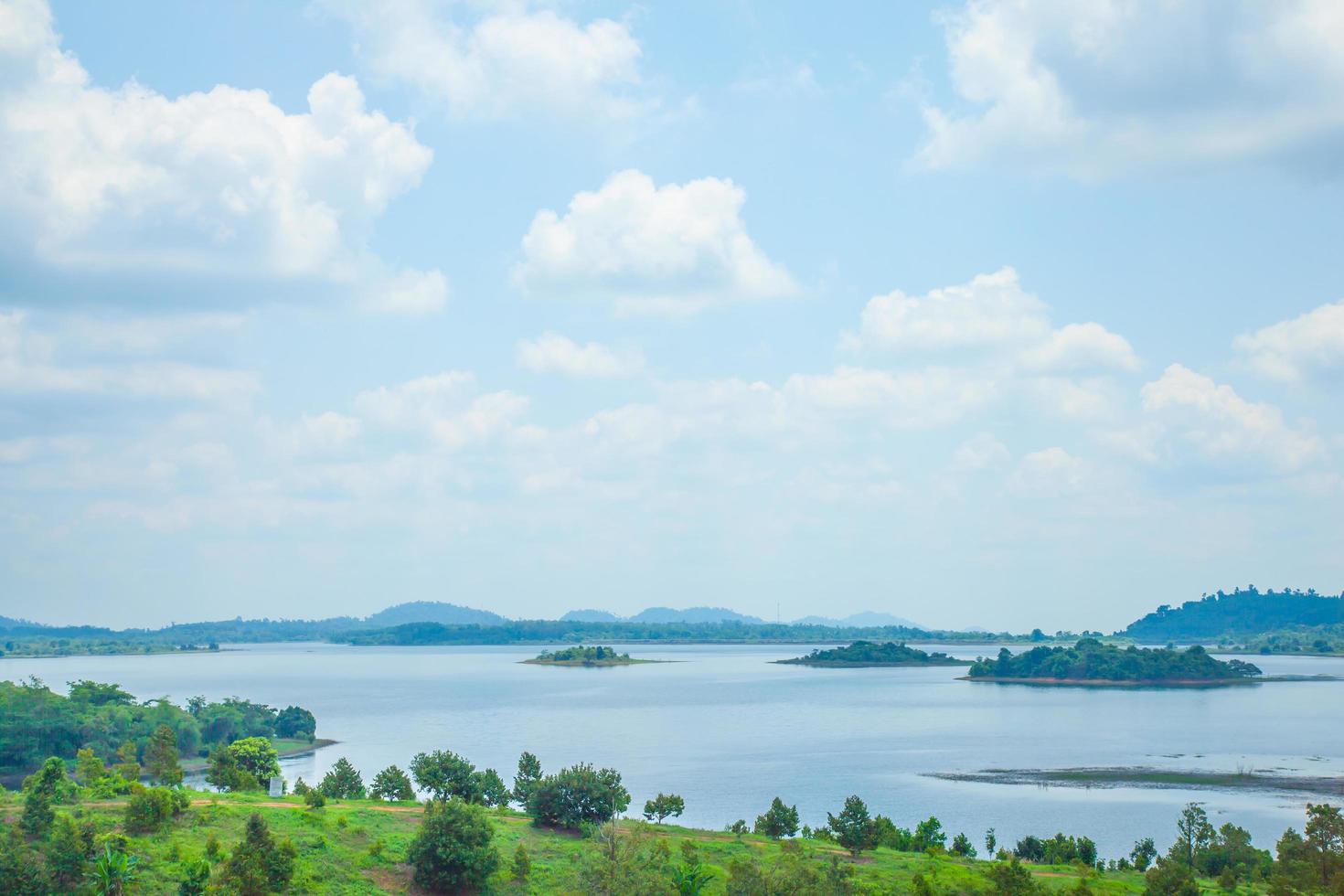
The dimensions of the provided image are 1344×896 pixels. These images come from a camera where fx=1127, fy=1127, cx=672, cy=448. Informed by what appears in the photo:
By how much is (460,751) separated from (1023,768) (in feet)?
202

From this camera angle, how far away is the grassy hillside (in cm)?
5234

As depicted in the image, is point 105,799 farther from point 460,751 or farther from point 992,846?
point 460,751

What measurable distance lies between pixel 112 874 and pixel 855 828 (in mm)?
38493

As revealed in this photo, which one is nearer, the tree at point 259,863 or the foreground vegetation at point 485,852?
the tree at point 259,863

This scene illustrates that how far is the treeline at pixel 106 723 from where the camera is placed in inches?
4432

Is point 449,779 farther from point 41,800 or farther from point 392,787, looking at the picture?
point 41,800

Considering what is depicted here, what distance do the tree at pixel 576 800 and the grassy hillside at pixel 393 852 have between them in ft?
3.52

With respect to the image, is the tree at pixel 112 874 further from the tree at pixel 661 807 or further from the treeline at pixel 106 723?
the treeline at pixel 106 723

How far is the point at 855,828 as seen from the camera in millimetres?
64875

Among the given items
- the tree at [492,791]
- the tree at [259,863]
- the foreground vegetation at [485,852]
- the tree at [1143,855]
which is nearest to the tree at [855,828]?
the foreground vegetation at [485,852]

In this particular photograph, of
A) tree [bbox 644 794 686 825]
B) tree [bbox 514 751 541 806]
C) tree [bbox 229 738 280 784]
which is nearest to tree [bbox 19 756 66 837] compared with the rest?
tree [bbox 514 751 541 806]

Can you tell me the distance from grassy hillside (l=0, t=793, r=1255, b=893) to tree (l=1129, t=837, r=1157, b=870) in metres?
9.32

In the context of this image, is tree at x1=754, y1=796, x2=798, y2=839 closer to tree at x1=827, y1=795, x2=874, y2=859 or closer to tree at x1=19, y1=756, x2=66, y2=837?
tree at x1=827, y1=795, x2=874, y2=859

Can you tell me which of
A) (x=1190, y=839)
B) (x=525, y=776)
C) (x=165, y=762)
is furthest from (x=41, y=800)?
(x=1190, y=839)
